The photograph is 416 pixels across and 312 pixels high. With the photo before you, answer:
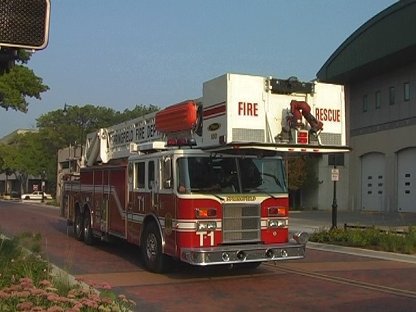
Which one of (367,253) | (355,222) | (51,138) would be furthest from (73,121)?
(367,253)

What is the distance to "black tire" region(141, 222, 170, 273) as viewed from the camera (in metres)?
11.6


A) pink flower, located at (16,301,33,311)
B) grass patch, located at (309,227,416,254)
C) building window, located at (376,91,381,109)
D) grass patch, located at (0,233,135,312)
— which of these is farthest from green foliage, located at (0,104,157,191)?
pink flower, located at (16,301,33,311)

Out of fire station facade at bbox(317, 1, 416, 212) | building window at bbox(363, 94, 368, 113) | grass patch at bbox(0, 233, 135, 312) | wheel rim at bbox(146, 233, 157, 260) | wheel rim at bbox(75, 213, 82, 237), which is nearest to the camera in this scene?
grass patch at bbox(0, 233, 135, 312)

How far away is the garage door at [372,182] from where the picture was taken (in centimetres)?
4031

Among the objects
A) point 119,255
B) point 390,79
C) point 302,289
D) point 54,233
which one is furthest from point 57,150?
point 302,289

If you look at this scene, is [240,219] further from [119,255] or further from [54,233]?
[54,233]

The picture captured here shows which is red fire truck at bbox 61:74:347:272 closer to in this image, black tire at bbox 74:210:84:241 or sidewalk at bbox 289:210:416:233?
black tire at bbox 74:210:84:241

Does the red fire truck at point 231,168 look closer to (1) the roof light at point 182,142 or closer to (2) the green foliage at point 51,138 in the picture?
(1) the roof light at point 182,142

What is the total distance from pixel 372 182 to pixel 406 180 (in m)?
4.20

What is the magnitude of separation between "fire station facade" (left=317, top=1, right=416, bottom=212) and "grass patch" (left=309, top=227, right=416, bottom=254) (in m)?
19.8

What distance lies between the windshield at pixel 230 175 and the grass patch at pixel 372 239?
18.1 ft

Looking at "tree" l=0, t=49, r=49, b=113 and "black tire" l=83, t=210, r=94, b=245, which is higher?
"tree" l=0, t=49, r=49, b=113

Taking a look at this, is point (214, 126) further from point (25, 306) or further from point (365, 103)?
point (365, 103)

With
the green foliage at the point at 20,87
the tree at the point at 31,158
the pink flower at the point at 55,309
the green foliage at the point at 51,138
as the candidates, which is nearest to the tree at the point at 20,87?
the green foliage at the point at 20,87
